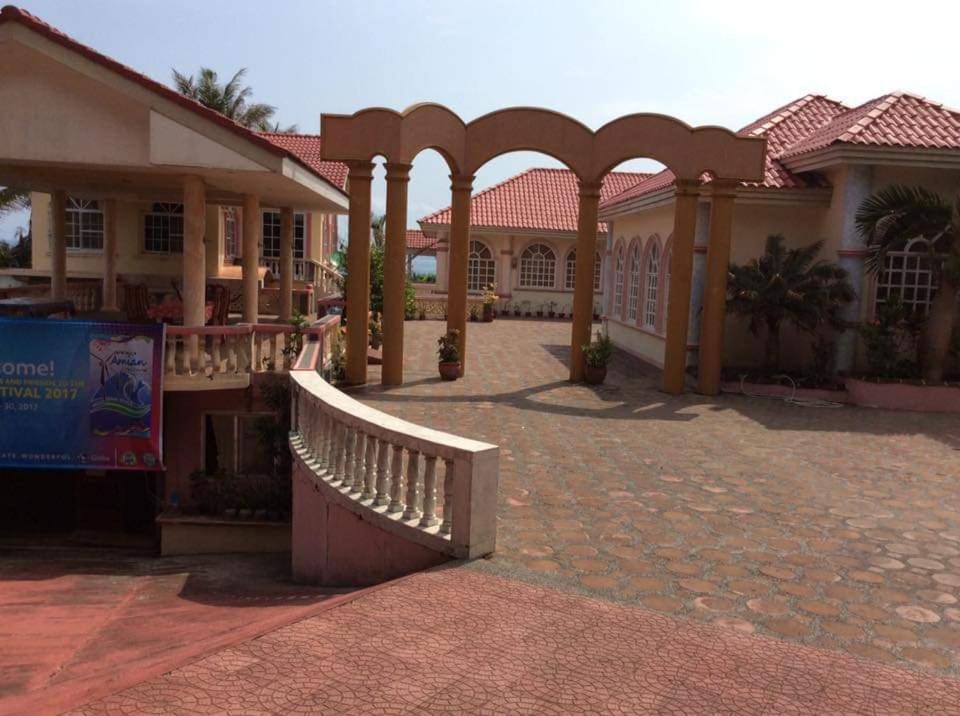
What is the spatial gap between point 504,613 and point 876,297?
13.3 m

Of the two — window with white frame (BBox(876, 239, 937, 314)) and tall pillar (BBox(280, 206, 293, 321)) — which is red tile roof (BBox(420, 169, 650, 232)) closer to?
tall pillar (BBox(280, 206, 293, 321))

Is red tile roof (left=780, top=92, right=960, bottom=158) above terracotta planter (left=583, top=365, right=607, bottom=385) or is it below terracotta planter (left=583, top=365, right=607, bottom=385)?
above

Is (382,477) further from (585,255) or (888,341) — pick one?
(888,341)

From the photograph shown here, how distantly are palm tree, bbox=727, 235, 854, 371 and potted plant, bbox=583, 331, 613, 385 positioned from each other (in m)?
2.39

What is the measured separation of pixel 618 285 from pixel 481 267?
12.2 meters

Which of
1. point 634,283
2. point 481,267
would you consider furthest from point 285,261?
point 481,267

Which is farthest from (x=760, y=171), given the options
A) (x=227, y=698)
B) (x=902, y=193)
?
(x=227, y=698)

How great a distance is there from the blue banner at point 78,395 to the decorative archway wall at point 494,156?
4125 millimetres

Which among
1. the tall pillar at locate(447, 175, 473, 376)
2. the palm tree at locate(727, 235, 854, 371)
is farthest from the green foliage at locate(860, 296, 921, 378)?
the tall pillar at locate(447, 175, 473, 376)

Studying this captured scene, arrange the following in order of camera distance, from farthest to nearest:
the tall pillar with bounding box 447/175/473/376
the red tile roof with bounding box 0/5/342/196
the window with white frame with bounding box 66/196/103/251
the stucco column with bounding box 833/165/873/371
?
the window with white frame with bounding box 66/196/103/251, the tall pillar with bounding box 447/175/473/376, the stucco column with bounding box 833/165/873/371, the red tile roof with bounding box 0/5/342/196

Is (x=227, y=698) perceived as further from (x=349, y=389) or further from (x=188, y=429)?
(x=349, y=389)

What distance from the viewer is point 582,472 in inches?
365

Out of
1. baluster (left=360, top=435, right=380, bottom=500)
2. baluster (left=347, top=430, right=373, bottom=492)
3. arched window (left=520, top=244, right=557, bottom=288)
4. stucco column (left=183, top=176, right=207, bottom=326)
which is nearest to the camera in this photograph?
baluster (left=360, top=435, right=380, bottom=500)

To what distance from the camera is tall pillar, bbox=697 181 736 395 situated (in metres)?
14.8
